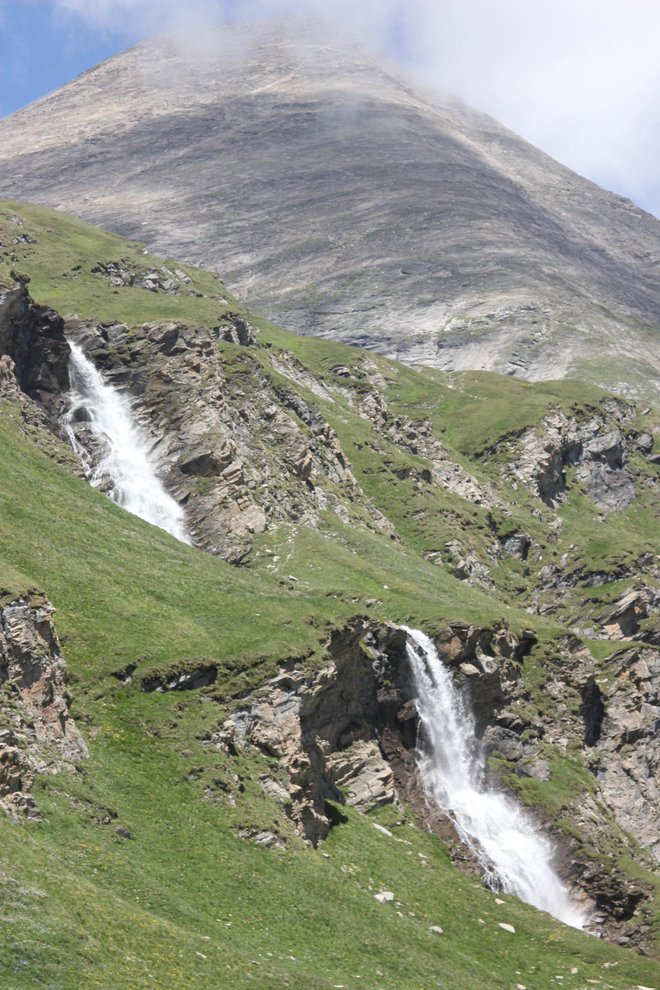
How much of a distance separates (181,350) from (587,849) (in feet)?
209

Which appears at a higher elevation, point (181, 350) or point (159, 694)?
point (181, 350)

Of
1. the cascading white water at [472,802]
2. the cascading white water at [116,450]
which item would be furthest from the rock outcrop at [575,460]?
the cascading white water at [472,802]

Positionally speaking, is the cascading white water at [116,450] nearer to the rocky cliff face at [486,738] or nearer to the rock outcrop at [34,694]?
the rocky cliff face at [486,738]

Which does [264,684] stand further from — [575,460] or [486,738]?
[575,460]

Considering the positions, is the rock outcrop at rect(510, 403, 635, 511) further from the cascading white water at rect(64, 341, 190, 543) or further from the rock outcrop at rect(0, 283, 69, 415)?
the rock outcrop at rect(0, 283, 69, 415)

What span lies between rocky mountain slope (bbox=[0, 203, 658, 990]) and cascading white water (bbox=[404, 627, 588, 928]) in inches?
51.6

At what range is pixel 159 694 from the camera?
172 ft

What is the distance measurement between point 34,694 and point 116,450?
60.7 m

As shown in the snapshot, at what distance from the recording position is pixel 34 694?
143 feet

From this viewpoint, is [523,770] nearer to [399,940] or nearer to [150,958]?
[399,940]

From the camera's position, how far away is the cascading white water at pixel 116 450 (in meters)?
96.7

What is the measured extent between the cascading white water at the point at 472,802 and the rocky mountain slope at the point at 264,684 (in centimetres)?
131

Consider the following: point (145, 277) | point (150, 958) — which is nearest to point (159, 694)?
point (150, 958)

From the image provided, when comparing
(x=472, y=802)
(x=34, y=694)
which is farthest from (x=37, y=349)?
(x=34, y=694)
